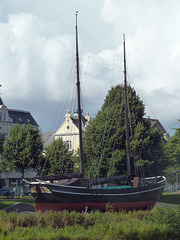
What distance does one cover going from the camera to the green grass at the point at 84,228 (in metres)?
14.4

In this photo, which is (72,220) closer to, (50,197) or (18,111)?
(50,197)

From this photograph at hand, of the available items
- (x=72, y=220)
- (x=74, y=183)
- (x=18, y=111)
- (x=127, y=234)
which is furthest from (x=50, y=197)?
(x=18, y=111)

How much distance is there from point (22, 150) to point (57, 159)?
590 centimetres

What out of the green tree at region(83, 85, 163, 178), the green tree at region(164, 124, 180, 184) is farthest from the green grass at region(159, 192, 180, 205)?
the green tree at region(164, 124, 180, 184)

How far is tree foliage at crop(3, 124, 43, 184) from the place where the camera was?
2341 inches

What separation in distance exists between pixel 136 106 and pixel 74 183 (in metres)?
26.6

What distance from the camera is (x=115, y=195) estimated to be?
1428 inches

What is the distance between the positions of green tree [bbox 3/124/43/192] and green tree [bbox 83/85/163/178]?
7.73 metres

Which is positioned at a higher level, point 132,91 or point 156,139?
point 132,91

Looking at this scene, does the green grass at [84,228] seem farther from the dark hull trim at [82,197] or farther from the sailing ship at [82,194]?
the dark hull trim at [82,197]

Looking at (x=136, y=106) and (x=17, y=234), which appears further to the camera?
(x=136, y=106)

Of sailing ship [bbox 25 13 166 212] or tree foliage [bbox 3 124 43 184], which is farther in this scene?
tree foliage [bbox 3 124 43 184]

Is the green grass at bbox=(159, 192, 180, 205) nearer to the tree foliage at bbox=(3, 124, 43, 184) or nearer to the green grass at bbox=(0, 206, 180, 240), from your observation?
the tree foliage at bbox=(3, 124, 43, 184)

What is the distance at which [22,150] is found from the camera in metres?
60.4
